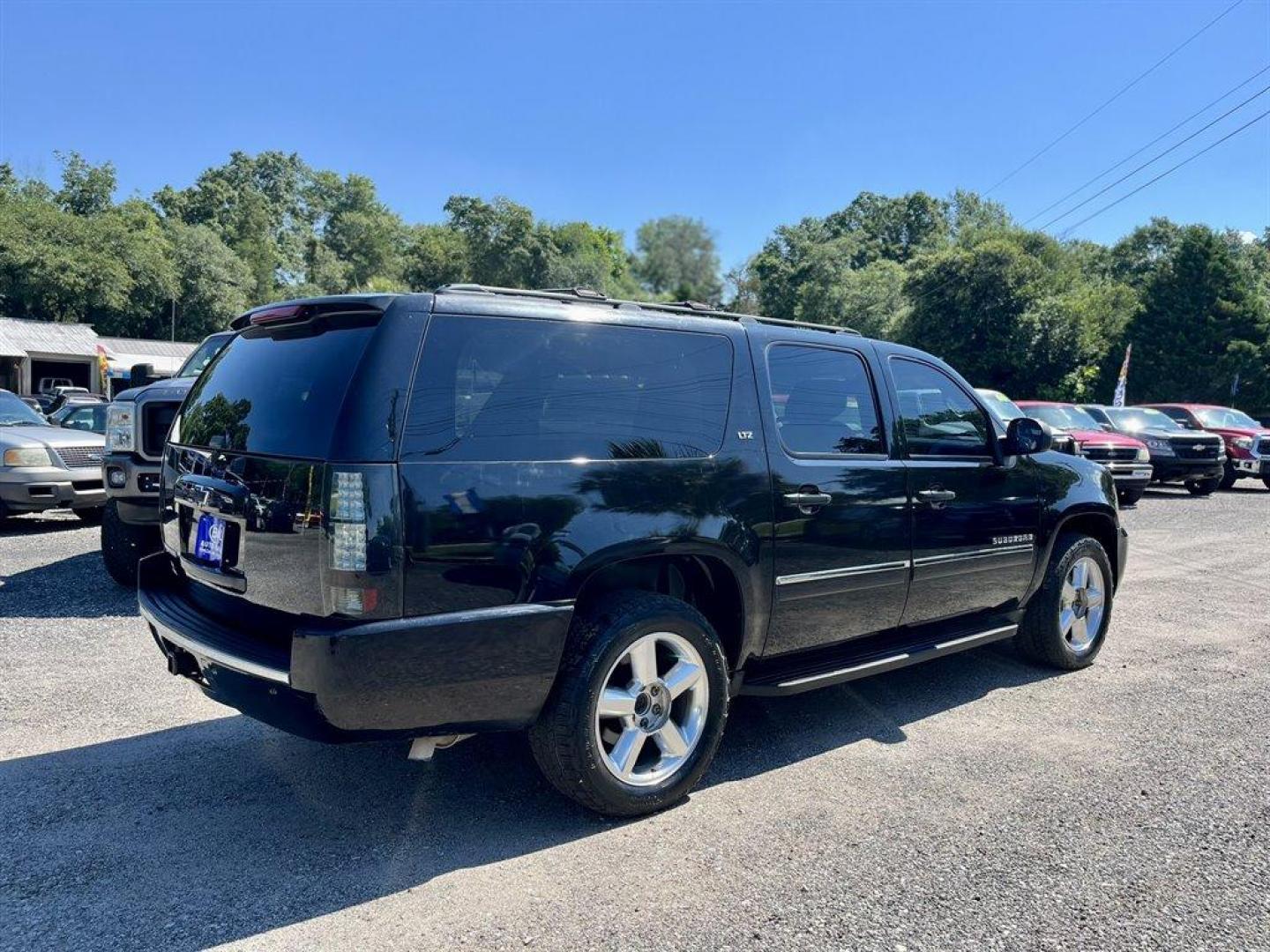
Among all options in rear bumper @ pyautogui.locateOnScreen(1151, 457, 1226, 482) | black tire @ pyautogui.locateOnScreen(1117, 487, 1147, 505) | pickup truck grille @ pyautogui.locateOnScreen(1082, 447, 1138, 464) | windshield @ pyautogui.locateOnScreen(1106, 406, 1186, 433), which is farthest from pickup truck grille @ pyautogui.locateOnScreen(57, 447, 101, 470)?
windshield @ pyautogui.locateOnScreen(1106, 406, 1186, 433)

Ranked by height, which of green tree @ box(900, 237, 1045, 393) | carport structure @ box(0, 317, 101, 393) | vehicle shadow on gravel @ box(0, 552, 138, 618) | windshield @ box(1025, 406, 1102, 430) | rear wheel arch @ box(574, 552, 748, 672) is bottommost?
vehicle shadow on gravel @ box(0, 552, 138, 618)

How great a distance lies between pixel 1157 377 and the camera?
35969 millimetres

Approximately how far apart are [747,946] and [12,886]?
90.3 inches

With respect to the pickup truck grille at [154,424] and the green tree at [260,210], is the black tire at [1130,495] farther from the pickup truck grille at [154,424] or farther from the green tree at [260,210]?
the green tree at [260,210]

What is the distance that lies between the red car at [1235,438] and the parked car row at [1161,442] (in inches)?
0.7

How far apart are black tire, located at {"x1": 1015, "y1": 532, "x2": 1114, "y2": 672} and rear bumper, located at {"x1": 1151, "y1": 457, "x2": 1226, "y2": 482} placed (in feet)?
42.1

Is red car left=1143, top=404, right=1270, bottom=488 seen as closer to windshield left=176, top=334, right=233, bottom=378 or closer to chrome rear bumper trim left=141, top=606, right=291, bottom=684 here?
windshield left=176, top=334, right=233, bottom=378

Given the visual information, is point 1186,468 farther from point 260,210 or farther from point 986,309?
point 260,210

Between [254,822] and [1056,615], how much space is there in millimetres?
4336

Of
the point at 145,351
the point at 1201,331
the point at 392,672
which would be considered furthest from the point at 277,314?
the point at 145,351

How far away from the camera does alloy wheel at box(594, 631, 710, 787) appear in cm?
317

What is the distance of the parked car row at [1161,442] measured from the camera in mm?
13984

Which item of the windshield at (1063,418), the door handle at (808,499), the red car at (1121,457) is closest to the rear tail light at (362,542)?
the door handle at (808,499)

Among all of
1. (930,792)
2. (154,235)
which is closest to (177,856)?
(930,792)
